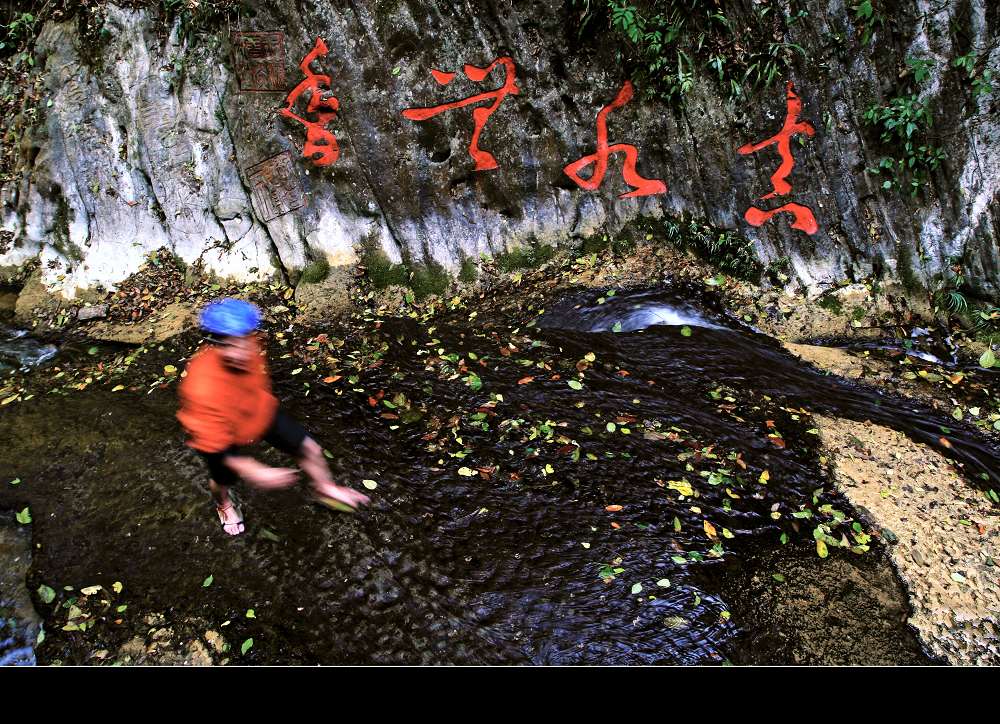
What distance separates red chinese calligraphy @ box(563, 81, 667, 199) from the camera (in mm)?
7577

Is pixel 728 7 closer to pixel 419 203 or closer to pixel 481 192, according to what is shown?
pixel 481 192

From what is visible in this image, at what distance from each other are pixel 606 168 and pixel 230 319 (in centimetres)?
594

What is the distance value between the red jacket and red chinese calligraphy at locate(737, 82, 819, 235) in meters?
6.51

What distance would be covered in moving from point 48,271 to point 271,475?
23.1ft

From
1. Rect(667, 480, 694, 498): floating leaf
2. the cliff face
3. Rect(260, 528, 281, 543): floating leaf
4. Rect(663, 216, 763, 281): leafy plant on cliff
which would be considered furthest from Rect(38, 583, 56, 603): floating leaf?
Rect(663, 216, 763, 281): leafy plant on cliff

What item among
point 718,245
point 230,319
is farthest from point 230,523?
point 718,245

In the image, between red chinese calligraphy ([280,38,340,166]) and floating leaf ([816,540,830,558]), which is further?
red chinese calligraphy ([280,38,340,166])

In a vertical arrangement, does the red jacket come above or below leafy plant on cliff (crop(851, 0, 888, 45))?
below

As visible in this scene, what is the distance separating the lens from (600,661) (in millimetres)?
3471

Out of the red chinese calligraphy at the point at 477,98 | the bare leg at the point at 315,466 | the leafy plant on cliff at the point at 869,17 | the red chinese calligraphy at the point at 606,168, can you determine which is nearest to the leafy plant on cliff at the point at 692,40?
the leafy plant on cliff at the point at 869,17

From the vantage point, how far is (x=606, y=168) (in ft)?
25.1

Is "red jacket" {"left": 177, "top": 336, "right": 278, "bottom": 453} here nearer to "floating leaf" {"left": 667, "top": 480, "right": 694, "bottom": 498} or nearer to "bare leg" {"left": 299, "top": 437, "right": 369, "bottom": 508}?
"bare leg" {"left": 299, "top": 437, "right": 369, "bottom": 508}

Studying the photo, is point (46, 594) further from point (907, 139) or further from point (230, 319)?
point (907, 139)

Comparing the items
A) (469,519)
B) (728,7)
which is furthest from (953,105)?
(469,519)
